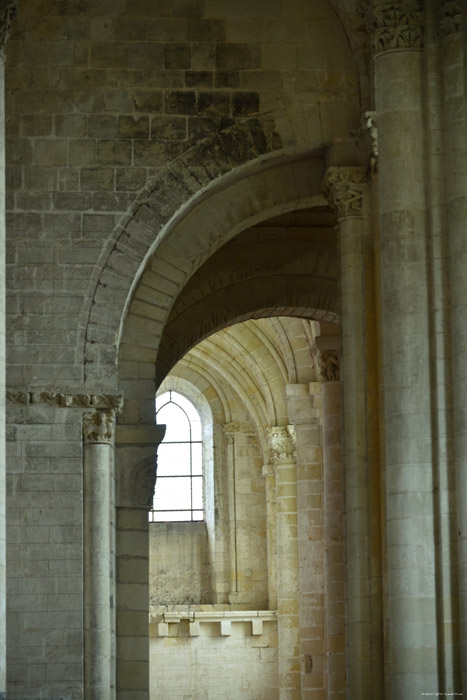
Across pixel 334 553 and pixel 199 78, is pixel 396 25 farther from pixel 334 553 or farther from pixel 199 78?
pixel 334 553

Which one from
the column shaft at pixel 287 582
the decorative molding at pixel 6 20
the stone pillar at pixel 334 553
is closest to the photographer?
the decorative molding at pixel 6 20

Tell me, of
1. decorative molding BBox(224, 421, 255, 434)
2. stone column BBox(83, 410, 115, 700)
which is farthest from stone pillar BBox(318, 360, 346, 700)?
decorative molding BBox(224, 421, 255, 434)

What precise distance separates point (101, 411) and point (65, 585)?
5.96 feet

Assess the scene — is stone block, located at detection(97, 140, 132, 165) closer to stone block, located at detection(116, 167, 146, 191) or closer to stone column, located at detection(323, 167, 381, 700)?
stone block, located at detection(116, 167, 146, 191)

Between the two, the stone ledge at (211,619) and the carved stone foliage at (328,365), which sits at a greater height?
→ the carved stone foliage at (328,365)

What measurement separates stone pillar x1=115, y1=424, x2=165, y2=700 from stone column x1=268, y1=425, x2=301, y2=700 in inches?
429

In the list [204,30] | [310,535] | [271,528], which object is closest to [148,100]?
[204,30]

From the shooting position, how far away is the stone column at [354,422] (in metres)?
18.9

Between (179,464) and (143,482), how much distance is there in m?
14.8

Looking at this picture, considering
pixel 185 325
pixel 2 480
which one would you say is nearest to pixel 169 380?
pixel 185 325

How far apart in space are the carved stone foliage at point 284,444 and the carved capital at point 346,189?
1207cm

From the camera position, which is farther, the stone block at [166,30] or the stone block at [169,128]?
the stone block at [166,30]

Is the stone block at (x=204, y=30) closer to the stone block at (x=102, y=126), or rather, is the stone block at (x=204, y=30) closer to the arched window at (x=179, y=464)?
the stone block at (x=102, y=126)

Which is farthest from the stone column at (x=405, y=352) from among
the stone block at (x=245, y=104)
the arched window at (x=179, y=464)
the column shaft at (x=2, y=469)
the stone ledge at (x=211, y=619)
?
the arched window at (x=179, y=464)
